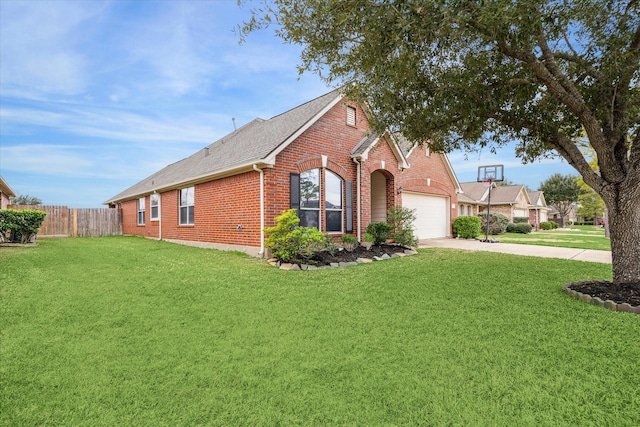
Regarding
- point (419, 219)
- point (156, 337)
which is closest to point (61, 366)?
point (156, 337)

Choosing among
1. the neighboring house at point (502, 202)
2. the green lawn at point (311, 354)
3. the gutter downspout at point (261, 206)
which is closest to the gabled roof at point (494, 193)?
the neighboring house at point (502, 202)

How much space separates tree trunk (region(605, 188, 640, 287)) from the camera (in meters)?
5.29

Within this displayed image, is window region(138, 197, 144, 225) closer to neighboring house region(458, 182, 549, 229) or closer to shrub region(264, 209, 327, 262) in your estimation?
shrub region(264, 209, 327, 262)

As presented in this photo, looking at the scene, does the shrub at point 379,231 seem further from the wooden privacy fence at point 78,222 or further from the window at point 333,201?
the wooden privacy fence at point 78,222

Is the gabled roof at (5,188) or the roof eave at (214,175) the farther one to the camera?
the gabled roof at (5,188)

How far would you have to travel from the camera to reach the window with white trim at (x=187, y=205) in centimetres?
1397

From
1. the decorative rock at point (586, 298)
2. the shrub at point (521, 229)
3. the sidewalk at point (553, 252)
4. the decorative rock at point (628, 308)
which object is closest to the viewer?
the decorative rock at point (628, 308)

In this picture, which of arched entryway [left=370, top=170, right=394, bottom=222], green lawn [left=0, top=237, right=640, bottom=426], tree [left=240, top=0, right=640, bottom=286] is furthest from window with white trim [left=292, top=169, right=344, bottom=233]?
green lawn [left=0, top=237, right=640, bottom=426]

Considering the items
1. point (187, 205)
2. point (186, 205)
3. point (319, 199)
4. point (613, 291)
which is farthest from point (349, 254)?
point (186, 205)

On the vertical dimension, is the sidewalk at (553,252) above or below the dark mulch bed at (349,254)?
below

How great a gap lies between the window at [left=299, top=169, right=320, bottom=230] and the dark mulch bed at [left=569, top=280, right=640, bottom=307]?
23.1ft

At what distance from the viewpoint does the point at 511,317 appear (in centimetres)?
445

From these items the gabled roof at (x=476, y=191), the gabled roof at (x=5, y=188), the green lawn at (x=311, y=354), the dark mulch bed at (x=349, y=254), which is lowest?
the green lawn at (x=311, y=354)

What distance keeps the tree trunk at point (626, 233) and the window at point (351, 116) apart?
8502mm
